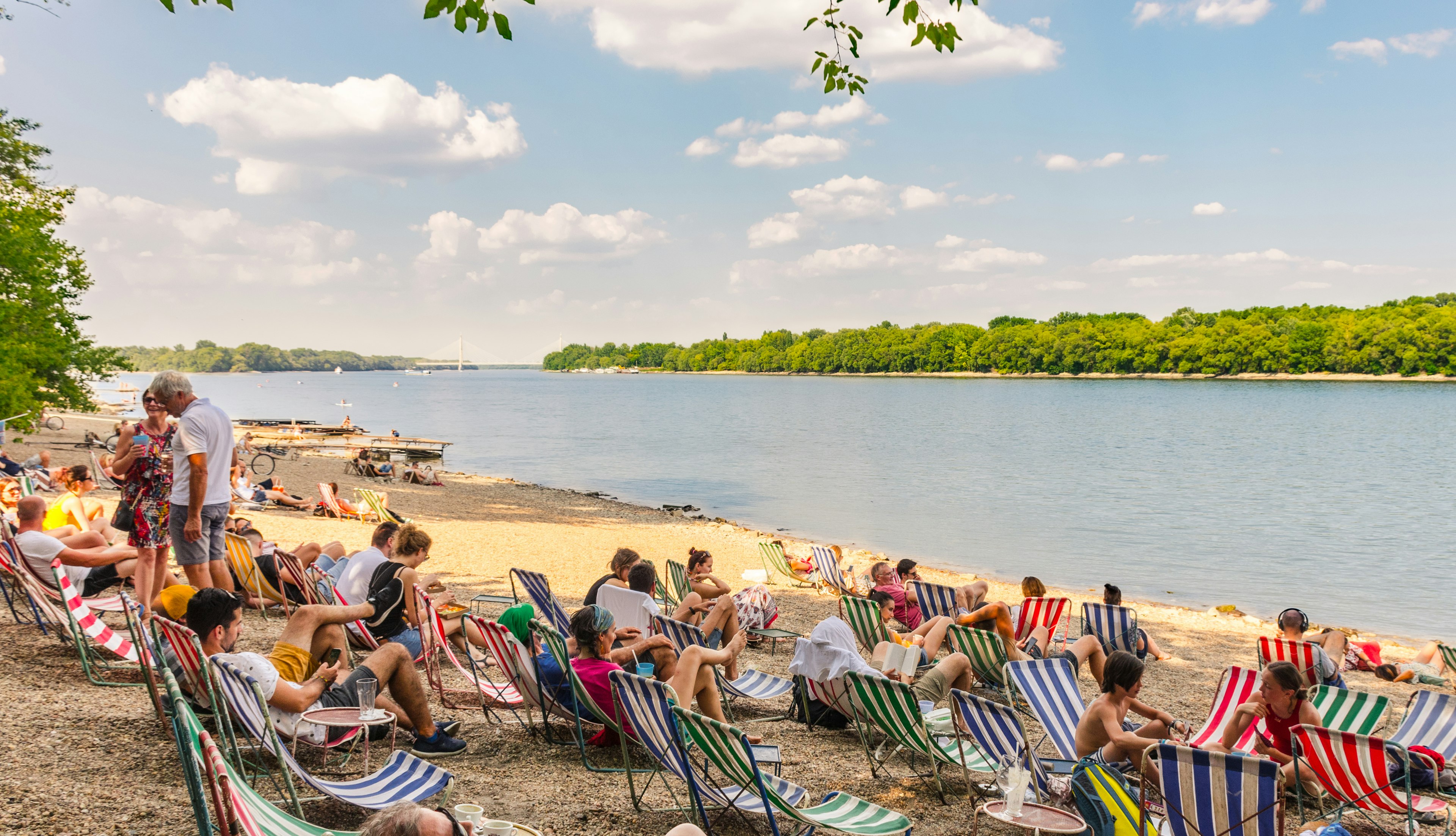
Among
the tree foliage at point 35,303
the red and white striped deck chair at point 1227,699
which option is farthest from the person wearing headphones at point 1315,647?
the tree foliage at point 35,303

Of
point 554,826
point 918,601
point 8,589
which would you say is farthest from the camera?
point 918,601

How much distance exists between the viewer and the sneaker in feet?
14.5

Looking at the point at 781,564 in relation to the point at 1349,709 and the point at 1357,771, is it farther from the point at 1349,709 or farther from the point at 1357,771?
the point at 1357,771

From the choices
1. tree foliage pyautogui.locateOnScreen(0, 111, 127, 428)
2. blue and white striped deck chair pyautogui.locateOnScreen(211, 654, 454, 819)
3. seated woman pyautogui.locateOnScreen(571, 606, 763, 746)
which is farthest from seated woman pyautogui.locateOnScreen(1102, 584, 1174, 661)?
tree foliage pyautogui.locateOnScreen(0, 111, 127, 428)

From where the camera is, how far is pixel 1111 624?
758 cm

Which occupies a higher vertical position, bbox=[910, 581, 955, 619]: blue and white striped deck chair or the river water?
bbox=[910, 581, 955, 619]: blue and white striped deck chair

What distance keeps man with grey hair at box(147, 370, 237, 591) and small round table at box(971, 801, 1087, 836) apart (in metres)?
4.84

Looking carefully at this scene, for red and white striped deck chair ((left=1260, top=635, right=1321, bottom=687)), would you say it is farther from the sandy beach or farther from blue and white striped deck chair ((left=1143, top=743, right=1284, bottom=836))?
blue and white striped deck chair ((left=1143, top=743, right=1284, bottom=836))

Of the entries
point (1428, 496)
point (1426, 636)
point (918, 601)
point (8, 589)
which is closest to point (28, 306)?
point (8, 589)

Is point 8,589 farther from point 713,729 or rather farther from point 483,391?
point 483,391

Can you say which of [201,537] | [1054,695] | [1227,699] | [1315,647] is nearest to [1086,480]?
[1315,647]

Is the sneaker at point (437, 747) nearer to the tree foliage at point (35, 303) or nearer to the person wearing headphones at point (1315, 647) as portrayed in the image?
the person wearing headphones at point (1315, 647)

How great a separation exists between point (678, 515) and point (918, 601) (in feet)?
52.2

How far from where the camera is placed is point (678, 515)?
Answer: 77.9 feet
